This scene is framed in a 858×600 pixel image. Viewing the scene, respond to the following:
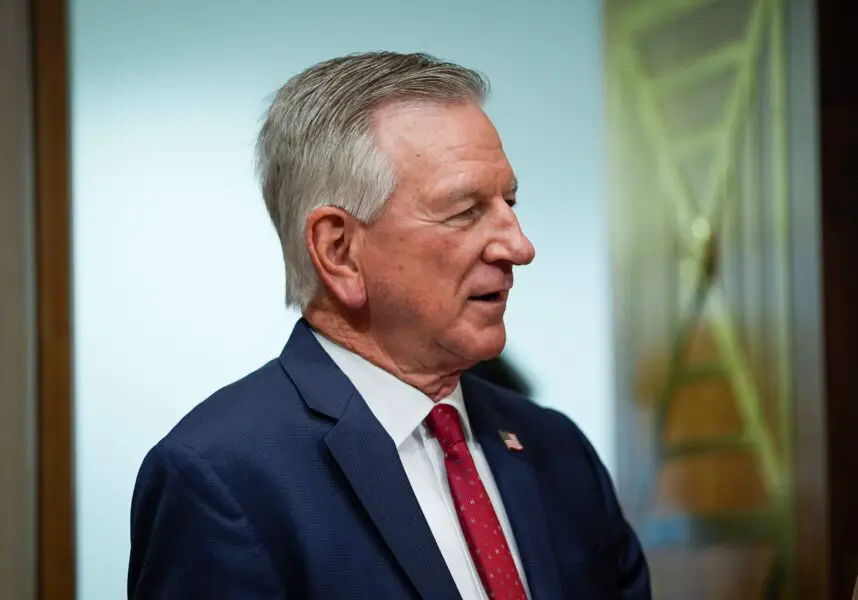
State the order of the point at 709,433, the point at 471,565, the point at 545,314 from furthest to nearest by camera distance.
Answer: the point at 709,433, the point at 545,314, the point at 471,565

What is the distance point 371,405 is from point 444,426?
0.36ft

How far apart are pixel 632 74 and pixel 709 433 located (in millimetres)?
895

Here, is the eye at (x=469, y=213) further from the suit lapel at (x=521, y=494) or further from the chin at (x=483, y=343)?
the suit lapel at (x=521, y=494)

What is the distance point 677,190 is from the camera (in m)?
2.57

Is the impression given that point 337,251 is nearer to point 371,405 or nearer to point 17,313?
point 371,405

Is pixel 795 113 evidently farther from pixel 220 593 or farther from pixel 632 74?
pixel 220 593

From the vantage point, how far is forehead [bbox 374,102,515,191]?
1444mm

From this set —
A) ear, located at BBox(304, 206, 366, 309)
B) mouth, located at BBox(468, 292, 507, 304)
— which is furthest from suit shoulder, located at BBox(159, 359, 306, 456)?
mouth, located at BBox(468, 292, 507, 304)

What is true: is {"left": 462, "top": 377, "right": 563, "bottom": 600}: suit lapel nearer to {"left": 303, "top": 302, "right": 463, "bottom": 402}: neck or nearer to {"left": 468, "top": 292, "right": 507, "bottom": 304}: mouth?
{"left": 303, "top": 302, "right": 463, "bottom": 402}: neck

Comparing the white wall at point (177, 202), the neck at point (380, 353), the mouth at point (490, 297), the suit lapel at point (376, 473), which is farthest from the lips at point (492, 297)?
the white wall at point (177, 202)

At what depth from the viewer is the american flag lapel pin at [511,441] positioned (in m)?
1.62

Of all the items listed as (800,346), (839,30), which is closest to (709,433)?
(800,346)

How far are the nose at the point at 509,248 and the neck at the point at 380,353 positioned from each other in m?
0.18

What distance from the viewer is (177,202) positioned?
85.7 inches
